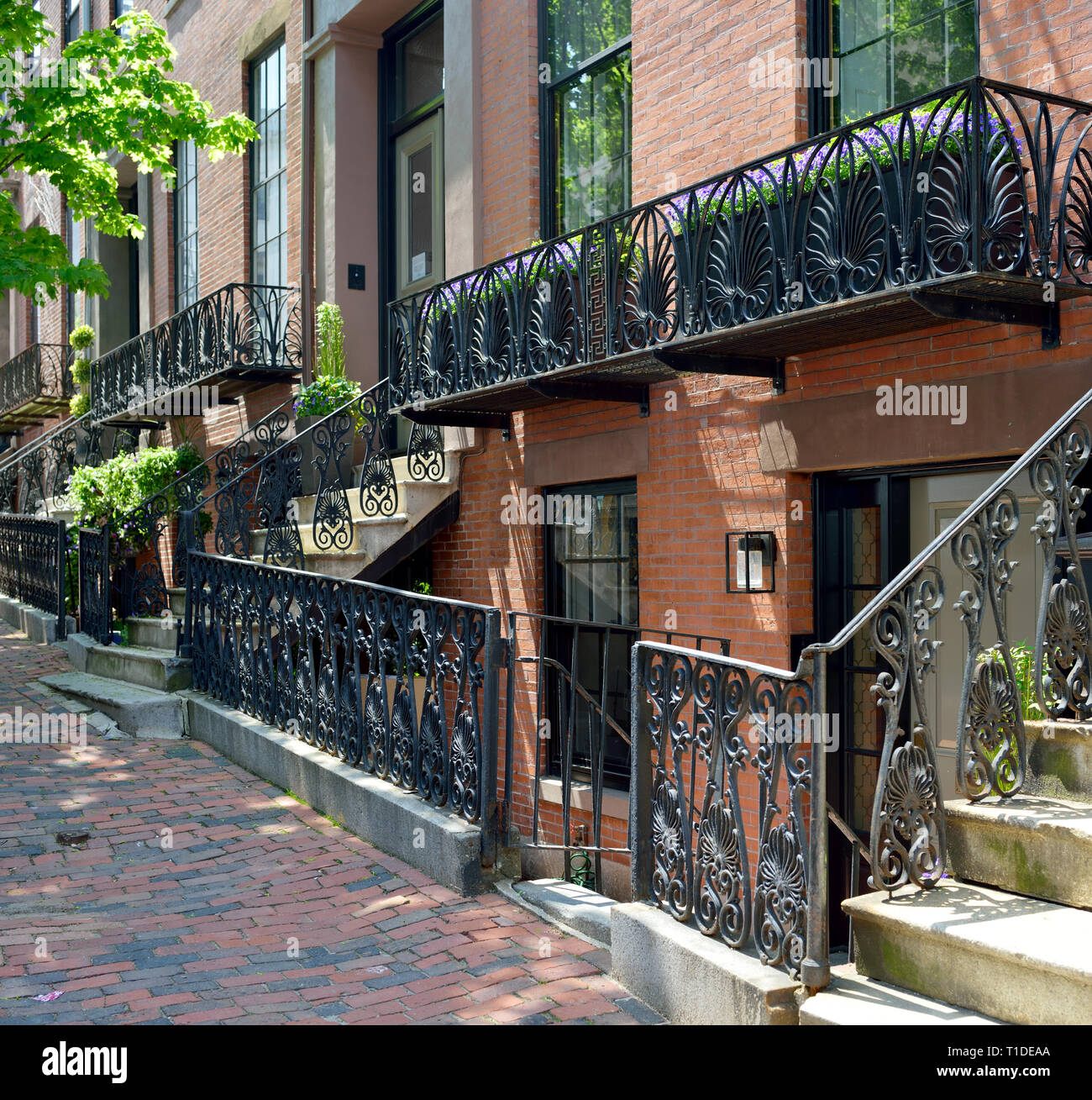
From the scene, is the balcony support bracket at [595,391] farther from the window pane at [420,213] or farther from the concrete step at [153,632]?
the concrete step at [153,632]

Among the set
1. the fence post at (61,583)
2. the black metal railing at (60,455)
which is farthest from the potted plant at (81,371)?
the fence post at (61,583)

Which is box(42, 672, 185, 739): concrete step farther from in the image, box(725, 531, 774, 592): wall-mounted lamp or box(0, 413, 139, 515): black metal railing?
box(0, 413, 139, 515): black metal railing

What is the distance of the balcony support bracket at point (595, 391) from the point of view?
7801 mm

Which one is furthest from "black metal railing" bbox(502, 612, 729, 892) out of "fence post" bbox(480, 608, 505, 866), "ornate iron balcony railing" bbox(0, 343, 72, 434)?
"ornate iron balcony railing" bbox(0, 343, 72, 434)

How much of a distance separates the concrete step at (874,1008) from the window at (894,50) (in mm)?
4695

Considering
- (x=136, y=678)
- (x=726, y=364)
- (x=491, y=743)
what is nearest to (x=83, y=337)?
(x=136, y=678)

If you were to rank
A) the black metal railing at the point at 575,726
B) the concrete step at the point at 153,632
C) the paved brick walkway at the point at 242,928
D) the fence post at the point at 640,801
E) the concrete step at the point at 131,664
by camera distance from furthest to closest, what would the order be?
1. the concrete step at the point at 153,632
2. the concrete step at the point at 131,664
3. the black metal railing at the point at 575,726
4. the fence post at the point at 640,801
5. the paved brick walkway at the point at 242,928

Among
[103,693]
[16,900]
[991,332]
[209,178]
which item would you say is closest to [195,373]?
[209,178]

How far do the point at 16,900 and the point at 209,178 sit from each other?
451 inches

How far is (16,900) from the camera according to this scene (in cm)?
557

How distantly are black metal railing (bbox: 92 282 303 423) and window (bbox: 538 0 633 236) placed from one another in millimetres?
A: 4074

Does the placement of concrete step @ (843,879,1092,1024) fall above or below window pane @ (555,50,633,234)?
below

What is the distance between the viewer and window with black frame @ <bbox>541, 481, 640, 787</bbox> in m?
8.56

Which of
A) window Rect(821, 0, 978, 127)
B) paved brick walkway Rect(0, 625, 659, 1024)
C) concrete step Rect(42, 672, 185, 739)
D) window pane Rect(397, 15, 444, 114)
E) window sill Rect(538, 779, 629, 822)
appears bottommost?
window sill Rect(538, 779, 629, 822)
